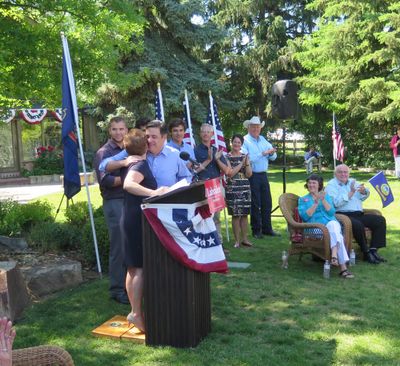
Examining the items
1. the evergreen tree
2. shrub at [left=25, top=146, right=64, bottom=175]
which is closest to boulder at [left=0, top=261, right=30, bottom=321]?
the evergreen tree

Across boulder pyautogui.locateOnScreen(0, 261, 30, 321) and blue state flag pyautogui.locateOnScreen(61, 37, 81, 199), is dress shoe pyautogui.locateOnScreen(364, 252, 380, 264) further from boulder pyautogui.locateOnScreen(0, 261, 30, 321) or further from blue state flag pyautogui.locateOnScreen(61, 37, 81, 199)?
boulder pyautogui.locateOnScreen(0, 261, 30, 321)

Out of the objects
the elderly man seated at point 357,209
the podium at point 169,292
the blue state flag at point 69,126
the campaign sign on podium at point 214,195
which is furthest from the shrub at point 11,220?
the elderly man seated at point 357,209

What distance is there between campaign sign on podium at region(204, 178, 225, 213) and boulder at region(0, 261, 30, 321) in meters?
1.99

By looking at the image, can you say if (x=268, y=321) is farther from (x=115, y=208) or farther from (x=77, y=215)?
(x=77, y=215)

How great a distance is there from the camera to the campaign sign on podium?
3.73 m

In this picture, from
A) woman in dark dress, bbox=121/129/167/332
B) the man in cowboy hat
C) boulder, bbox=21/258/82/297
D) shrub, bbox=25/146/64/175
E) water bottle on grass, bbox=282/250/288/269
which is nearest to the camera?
woman in dark dress, bbox=121/129/167/332

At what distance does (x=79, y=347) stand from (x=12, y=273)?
4.05 ft

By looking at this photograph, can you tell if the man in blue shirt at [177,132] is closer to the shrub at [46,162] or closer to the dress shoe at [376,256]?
the dress shoe at [376,256]

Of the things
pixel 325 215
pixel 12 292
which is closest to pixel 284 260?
pixel 325 215

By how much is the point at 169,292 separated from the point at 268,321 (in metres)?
1.22

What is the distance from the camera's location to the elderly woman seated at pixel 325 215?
5801mm

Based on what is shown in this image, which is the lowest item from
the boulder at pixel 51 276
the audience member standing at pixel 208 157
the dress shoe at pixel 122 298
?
the dress shoe at pixel 122 298

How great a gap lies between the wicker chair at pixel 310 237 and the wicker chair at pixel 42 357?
3972 mm

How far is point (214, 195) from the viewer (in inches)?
150
